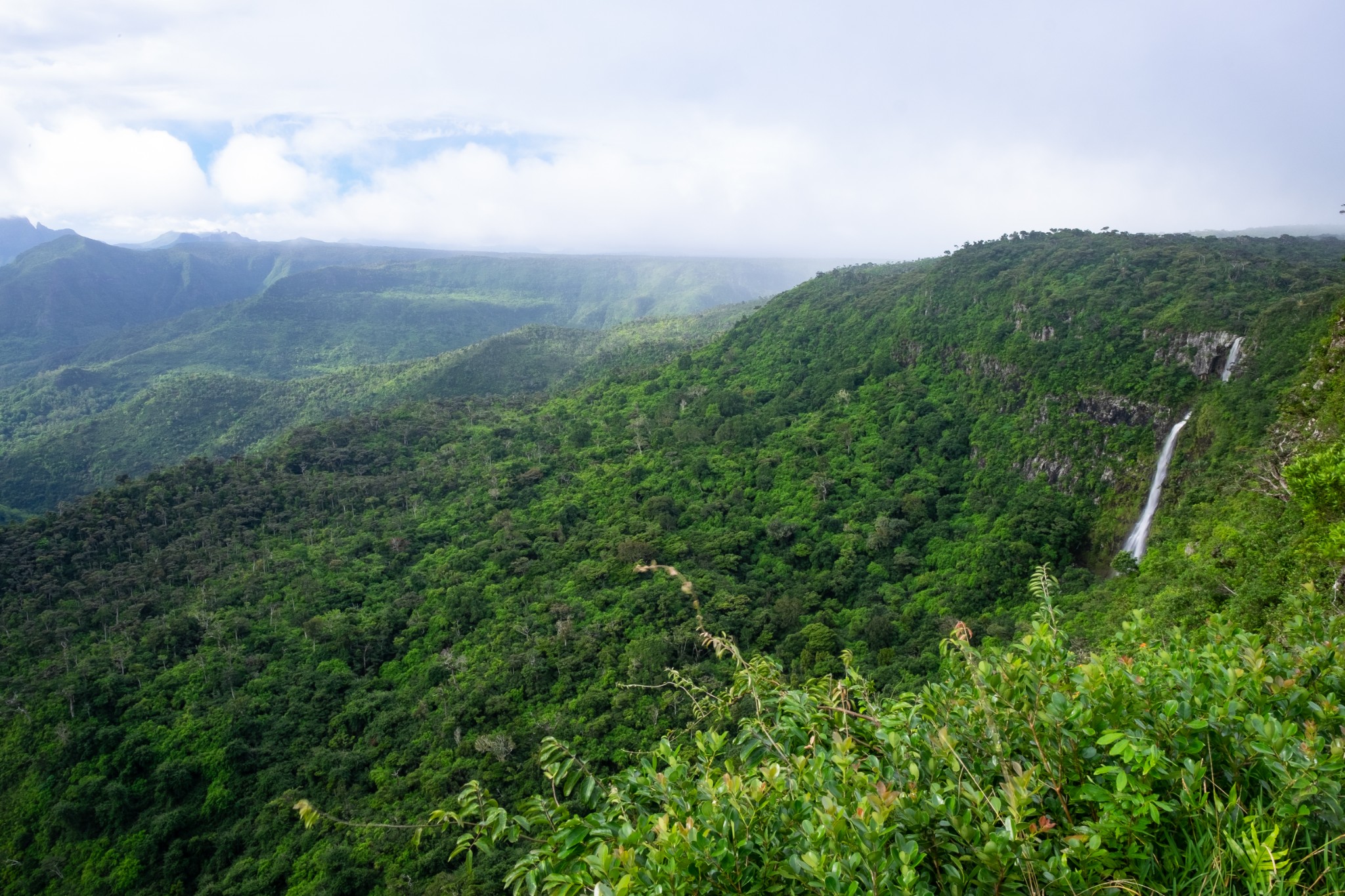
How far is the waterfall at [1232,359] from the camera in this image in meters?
30.2

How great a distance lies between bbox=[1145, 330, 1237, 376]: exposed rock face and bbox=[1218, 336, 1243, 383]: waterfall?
205 mm

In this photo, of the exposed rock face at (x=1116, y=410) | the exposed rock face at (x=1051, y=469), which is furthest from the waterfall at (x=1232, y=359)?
the exposed rock face at (x=1051, y=469)

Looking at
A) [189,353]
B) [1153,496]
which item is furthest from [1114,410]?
[189,353]

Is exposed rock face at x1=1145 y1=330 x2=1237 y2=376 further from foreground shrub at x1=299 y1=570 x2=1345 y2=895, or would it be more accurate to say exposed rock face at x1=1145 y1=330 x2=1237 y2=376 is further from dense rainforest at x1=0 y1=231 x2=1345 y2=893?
foreground shrub at x1=299 y1=570 x2=1345 y2=895

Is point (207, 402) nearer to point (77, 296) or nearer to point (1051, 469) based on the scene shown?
point (1051, 469)

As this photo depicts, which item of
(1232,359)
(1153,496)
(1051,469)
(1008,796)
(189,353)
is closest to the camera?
(1008,796)

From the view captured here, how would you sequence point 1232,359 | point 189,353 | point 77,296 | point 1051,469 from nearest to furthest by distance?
point 1232,359 → point 1051,469 → point 189,353 → point 77,296

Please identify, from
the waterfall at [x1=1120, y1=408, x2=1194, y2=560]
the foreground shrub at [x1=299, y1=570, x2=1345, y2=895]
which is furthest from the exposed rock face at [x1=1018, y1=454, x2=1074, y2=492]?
the foreground shrub at [x1=299, y1=570, x2=1345, y2=895]

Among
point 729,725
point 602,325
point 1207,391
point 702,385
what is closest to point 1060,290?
point 1207,391

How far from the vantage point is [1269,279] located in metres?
36.7

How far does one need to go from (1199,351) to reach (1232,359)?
5.84ft

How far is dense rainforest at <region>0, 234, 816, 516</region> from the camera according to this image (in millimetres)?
72750

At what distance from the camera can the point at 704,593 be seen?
1202 inches

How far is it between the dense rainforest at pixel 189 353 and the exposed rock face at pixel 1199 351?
59883 mm
